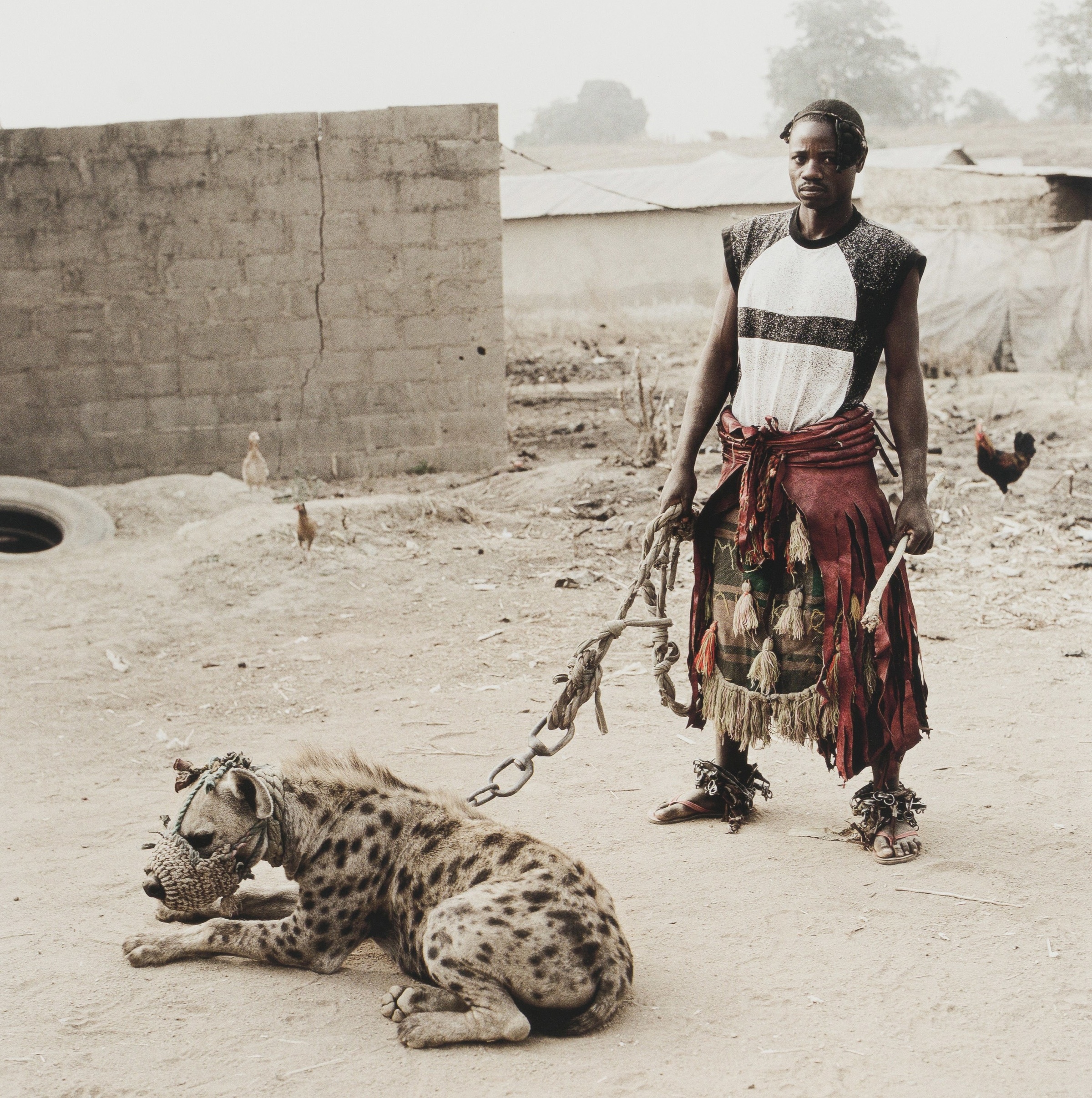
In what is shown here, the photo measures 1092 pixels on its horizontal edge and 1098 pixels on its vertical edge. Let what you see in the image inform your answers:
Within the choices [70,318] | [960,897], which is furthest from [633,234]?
[960,897]


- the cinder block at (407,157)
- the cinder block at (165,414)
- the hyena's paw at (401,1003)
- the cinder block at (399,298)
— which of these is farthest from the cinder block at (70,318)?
the hyena's paw at (401,1003)

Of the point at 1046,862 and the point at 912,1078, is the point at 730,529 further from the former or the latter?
the point at 912,1078

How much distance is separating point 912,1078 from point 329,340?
7779 millimetres

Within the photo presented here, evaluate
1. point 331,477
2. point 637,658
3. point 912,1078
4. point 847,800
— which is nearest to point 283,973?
point 912,1078

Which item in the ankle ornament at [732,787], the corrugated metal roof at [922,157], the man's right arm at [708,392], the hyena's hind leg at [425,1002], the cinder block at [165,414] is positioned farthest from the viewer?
the corrugated metal roof at [922,157]

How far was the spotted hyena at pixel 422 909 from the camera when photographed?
8.58 feet

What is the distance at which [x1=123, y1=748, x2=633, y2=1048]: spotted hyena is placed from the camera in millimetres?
2615

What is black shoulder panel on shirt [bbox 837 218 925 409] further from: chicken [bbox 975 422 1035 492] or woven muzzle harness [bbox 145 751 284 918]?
chicken [bbox 975 422 1035 492]

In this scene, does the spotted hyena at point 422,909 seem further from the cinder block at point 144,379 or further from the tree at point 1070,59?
the tree at point 1070,59

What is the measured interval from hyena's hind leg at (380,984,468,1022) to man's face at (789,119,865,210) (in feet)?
7.25

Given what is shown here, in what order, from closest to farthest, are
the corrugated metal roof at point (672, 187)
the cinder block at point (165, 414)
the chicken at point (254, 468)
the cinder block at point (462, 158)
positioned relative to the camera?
the chicken at point (254, 468) → the cinder block at point (462, 158) → the cinder block at point (165, 414) → the corrugated metal roof at point (672, 187)

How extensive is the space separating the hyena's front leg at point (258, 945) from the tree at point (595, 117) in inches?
3013

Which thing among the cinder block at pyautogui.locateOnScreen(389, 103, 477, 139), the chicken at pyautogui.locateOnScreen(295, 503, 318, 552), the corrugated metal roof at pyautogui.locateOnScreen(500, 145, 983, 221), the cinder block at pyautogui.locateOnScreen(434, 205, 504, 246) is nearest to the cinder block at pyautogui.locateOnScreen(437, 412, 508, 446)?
the cinder block at pyautogui.locateOnScreen(434, 205, 504, 246)

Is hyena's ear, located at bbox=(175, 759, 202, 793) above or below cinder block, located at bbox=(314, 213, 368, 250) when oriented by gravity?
below
